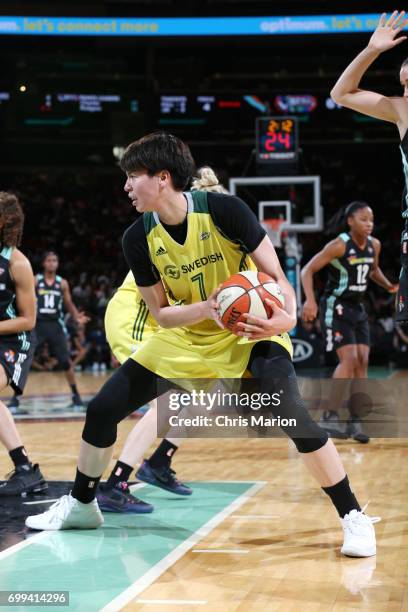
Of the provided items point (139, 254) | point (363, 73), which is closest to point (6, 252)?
point (139, 254)

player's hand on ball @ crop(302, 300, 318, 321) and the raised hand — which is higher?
the raised hand

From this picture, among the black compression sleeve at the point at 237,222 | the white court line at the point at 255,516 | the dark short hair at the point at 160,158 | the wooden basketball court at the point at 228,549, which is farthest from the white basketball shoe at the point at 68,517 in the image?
the dark short hair at the point at 160,158

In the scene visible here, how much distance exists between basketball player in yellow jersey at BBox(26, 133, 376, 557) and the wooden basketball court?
0.32 m

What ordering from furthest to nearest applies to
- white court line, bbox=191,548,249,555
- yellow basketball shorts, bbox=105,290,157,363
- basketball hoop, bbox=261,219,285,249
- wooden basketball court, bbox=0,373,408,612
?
basketball hoop, bbox=261,219,285,249
yellow basketball shorts, bbox=105,290,157,363
white court line, bbox=191,548,249,555
wooden basketball court, bbox=0,373,408,612

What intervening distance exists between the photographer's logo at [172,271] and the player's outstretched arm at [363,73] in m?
1.25

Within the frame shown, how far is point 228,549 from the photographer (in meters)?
4.08

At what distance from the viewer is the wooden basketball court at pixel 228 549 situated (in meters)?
3.31

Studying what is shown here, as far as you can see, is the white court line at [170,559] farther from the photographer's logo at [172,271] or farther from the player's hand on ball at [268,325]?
the photographer's logo at [172,271]

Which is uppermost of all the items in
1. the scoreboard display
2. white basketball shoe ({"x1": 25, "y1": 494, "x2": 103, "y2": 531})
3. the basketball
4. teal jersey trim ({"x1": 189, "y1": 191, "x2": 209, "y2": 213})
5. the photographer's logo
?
the scoreboard display

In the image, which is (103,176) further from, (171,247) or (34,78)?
(171,247)

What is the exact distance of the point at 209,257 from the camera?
3.92 meters

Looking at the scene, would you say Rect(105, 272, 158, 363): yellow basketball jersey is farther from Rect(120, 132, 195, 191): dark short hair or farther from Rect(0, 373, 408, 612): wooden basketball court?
Rect(120, 132, 195, 191): dark short hair

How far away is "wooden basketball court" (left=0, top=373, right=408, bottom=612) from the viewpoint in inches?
130

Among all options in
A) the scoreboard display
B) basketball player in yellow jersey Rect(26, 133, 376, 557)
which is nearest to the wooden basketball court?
basketball player in yellow jersey Rect(26, 133, 376, 557)
